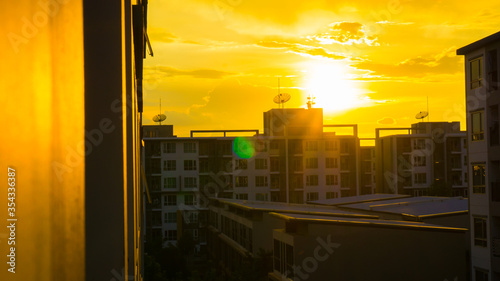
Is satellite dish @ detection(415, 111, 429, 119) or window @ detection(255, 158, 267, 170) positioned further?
satellite dish @ detection(415, 111, 429, 119)

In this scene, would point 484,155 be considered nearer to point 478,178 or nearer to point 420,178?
point 478,178

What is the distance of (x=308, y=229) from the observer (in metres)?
20.2

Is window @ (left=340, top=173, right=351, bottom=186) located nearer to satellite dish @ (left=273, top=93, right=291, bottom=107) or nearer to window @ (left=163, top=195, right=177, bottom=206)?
satellite dish @ (left=273, top=93, right=291, bottom=107)

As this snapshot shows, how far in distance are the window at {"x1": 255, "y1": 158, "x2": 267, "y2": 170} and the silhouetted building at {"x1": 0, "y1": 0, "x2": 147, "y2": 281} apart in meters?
55.8

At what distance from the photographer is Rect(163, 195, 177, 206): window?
185 ft

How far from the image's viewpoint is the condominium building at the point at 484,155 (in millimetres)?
22141

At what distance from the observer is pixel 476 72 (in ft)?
77.8

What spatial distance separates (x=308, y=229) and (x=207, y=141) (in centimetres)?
3808

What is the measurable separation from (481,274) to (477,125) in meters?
6.65

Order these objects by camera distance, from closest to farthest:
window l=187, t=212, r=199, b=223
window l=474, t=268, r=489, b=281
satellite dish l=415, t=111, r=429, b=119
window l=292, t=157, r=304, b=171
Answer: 1. window l=474, t=268, r=489, b=281
2. window l=187, t=212, r=199, b=223
3. window l=292, t=157, r=304, b=171
4. satellite dish l=415, t=111, r=429, b=119

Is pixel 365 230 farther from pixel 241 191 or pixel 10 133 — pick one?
pixel 241 191

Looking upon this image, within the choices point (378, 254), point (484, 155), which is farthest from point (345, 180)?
point (378, 254)

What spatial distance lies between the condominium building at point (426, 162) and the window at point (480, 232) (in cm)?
4132

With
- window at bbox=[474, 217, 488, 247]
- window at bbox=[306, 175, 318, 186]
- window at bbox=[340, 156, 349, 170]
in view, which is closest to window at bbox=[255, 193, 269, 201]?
window at bbox=[306, 175, 318, 186]
